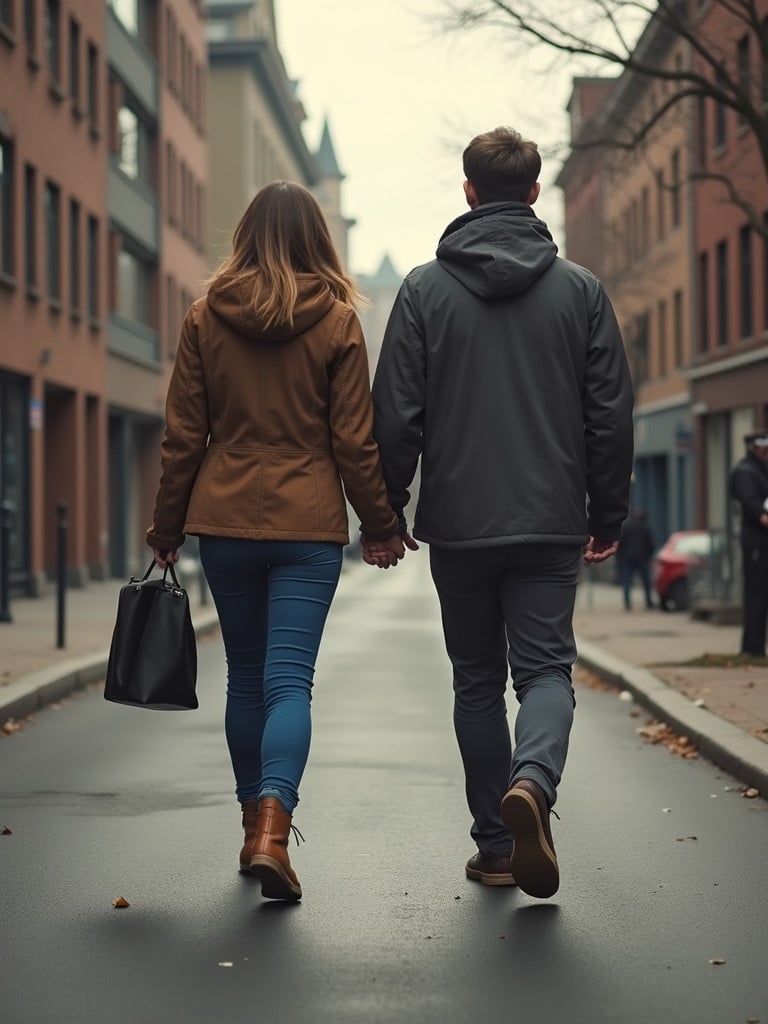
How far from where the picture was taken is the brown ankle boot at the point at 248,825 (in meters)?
5.77

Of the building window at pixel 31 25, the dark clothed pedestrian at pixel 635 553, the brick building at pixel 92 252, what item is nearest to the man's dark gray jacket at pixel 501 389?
the brick building at pixel 92 252

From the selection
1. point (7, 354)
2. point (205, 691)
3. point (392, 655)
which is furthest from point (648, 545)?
point (205, 691)

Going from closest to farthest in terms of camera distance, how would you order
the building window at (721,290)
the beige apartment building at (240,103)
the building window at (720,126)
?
the building window at (720,126) → the building window at (721,290) → the beige apartment building at (240,103)

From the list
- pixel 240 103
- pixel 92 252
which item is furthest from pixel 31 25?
pixel 240 103

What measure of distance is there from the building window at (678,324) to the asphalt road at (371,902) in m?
35.4

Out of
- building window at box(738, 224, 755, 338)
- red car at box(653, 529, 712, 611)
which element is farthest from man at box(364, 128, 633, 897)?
building window at box(738, 224, 755, 338)

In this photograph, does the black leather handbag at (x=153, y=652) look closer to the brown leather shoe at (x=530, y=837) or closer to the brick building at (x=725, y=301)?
the brown leather shoe at (x=530, y=837)

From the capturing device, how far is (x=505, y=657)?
5.77m

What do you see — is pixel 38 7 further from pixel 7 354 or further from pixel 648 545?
pixel 648 545

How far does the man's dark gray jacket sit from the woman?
140mm

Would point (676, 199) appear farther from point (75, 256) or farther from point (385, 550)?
point (385, 550)

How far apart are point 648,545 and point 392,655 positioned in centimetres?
1245

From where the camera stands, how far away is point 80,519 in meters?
34.9

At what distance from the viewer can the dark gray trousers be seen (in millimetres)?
5352
